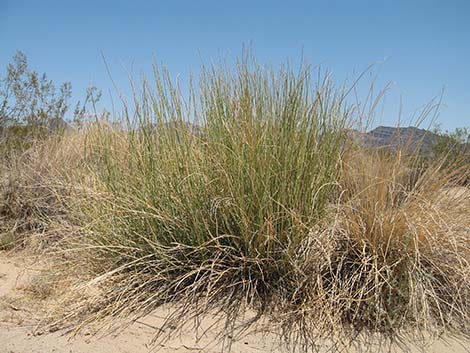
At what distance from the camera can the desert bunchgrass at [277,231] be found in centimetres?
282

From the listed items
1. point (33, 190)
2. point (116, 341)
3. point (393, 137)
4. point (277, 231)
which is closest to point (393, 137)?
point (393, 137)

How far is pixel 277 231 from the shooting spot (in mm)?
3092

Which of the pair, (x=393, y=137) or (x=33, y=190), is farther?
(x=33, y=190)

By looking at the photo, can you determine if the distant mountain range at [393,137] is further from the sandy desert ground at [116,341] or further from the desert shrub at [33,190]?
the desert shrub at [33,190]

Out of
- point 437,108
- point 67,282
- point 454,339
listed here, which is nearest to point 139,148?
point 67,282

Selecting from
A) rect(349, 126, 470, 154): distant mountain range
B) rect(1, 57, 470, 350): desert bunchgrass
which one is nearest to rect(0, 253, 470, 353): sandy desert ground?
rect(1, 57, 470, 350): desert bunchgrass

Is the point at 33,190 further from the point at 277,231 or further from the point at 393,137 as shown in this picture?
the point at 393,137

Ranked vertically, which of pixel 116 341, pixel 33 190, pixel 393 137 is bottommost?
pixel 116 341

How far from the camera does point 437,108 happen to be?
131 inches

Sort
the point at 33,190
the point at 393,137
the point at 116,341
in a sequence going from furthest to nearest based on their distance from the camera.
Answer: the point at 33,190 < the point at 393,137 < the point at 116,341

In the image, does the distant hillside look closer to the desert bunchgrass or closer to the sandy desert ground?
the desert bunchgrass

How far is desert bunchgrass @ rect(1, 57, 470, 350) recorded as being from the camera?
2.82 m

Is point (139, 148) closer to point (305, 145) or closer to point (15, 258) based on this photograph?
point (305, 145)

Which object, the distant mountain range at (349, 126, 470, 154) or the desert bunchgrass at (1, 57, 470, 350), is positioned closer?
the desert bunchgrass at (1, 57, 470, 350)
